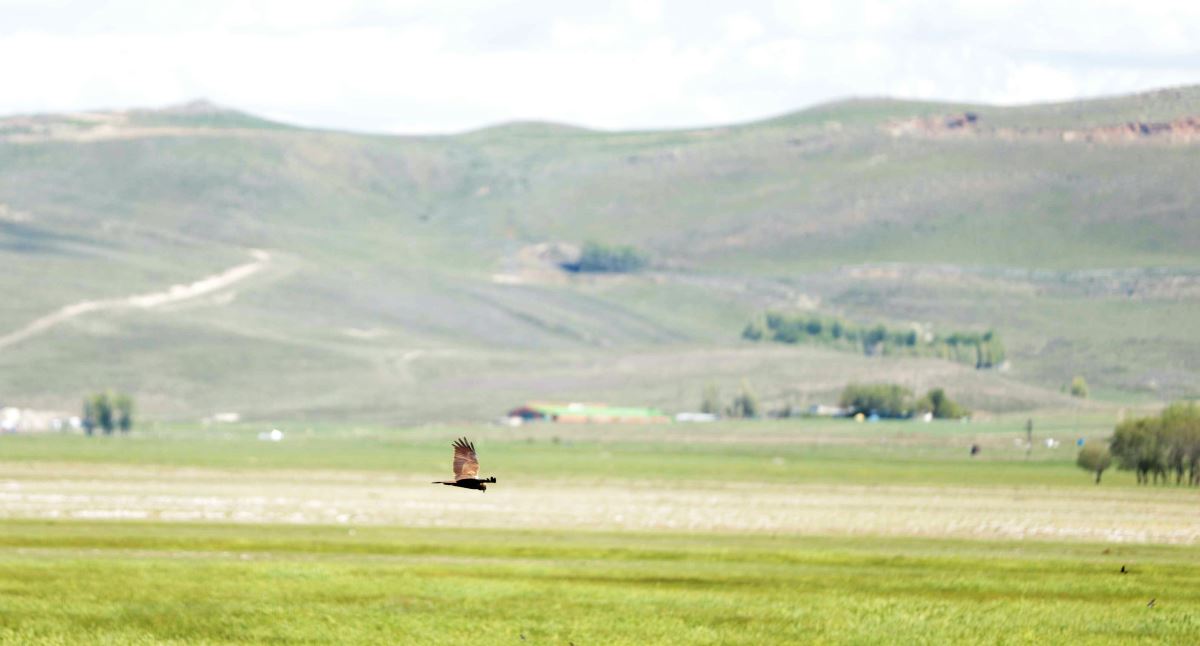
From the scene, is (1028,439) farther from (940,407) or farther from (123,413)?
(123,413)

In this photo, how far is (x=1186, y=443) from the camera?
324 ft

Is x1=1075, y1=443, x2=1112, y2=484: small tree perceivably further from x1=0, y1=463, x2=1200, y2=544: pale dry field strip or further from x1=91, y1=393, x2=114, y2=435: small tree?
x1=91, y1=393, x2=114, y2=435: small tree

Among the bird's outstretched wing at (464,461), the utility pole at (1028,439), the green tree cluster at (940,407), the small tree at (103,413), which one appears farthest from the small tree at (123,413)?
the bird's outstretched wing at (464,461)

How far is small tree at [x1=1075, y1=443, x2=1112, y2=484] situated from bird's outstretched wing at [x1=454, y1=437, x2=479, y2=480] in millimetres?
87712

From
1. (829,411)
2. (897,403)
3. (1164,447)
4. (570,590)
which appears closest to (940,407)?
(897,403)

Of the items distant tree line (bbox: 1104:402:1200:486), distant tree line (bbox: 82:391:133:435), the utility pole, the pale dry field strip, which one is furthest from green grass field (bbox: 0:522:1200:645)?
distant tree line (bbox: 82:391:133:435)

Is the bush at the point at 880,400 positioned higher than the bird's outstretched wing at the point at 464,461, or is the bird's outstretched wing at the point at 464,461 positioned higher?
the bush at the point at 880,400

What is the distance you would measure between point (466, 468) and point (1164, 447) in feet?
273

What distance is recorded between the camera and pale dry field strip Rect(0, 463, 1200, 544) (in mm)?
75188

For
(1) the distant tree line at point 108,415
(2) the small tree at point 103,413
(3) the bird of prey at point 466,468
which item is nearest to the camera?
(3) the bird of prey at point 466,468

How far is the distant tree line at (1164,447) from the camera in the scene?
324 ft

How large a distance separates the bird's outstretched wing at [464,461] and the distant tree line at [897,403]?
530 ft

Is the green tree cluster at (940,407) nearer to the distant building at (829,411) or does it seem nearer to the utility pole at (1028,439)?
the distant building at (829,411)

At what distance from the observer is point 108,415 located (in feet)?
602
